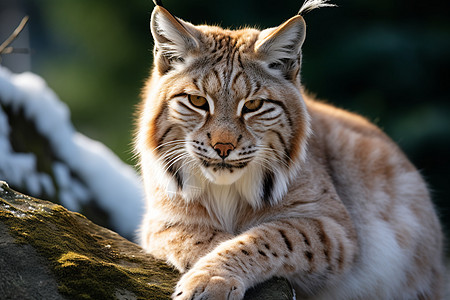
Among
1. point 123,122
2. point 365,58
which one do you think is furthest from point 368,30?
point 123,122

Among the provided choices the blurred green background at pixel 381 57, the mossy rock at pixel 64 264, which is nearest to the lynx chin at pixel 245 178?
the mossy rock at pixel 64 264

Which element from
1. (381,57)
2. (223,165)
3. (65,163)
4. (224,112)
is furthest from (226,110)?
(381,57)

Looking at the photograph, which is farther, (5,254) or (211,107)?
(211,107)

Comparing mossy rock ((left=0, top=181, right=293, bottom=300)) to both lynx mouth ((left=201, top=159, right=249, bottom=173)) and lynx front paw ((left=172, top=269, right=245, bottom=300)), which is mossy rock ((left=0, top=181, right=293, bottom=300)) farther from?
lynx mouth ((left=201, top=159, right=249, bottom=173))

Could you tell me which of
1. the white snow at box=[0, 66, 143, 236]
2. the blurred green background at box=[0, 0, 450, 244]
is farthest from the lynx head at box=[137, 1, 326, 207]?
the blurred green background at box=[0, 0, 450, 244]

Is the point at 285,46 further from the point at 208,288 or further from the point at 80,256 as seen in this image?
the point at 80,256

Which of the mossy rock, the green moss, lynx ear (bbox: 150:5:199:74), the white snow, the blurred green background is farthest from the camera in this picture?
the blurred green background

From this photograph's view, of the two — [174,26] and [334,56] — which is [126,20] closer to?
[334,56]

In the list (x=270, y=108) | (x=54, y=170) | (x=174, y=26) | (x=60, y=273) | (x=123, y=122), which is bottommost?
(x=123, y=122)

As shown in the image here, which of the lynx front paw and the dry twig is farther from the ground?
the dry twig

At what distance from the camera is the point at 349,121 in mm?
4871

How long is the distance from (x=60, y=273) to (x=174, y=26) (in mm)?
1527

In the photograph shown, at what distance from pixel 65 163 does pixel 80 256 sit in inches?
89.4

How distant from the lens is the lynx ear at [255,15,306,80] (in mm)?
3363
